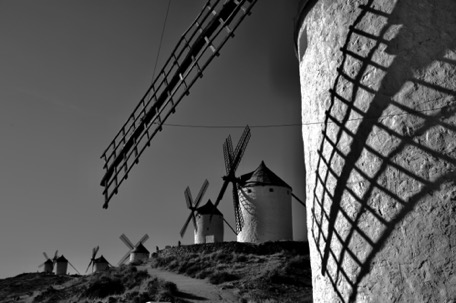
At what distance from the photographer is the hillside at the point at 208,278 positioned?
57.7ft

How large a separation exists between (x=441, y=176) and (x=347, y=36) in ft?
5.95

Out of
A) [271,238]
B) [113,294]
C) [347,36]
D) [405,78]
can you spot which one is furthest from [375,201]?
[271,238]

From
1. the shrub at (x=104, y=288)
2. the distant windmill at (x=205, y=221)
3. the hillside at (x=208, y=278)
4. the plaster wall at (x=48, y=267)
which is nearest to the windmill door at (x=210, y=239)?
the distant windmill at (x=205, y=221)

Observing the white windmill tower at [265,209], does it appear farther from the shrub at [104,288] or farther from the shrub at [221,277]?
the shrub at [104,288]

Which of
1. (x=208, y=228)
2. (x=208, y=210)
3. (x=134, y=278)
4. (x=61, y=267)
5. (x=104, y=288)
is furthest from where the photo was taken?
(x=61, y=267)

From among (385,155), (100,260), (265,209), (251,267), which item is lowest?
(385,155)

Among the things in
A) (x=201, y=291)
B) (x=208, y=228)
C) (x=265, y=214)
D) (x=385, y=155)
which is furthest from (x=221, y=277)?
(x=385, y=155)

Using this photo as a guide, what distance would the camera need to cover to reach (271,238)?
26375mm

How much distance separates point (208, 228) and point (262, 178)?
5.94m

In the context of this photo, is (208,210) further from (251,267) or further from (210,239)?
(251,267)

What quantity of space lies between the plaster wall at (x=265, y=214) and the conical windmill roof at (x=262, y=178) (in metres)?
0.27

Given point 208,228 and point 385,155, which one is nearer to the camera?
point 385,155

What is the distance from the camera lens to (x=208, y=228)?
31.1m

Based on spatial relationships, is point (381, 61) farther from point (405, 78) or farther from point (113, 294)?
point (113, 294)
